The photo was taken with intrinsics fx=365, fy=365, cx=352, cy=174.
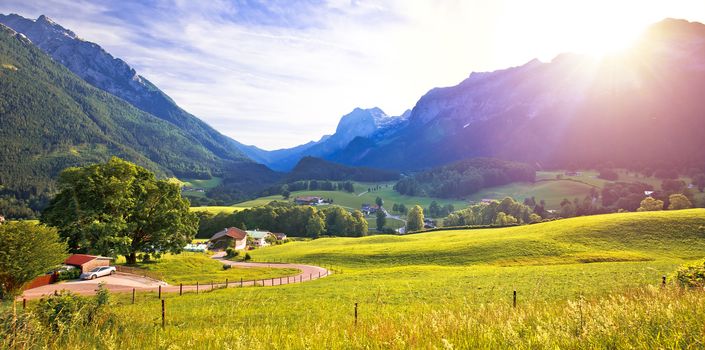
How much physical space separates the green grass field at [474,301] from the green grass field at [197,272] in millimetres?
11415

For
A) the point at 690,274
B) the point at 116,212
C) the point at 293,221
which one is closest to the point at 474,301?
the point at 690,274

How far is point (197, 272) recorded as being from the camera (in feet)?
180

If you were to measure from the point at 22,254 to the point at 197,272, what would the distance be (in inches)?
895

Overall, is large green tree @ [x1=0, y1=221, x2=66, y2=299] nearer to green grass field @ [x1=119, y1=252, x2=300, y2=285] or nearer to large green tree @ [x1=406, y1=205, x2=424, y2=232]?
green grass field @ [x1=119, y1=252, x2=300, y2=285]

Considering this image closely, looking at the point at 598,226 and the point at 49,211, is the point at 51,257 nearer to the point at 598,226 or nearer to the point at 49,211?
the point at 49,211

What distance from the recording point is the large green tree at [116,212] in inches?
1896

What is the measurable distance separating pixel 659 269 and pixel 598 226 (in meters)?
26.4

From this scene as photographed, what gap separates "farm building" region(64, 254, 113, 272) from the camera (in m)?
48.2

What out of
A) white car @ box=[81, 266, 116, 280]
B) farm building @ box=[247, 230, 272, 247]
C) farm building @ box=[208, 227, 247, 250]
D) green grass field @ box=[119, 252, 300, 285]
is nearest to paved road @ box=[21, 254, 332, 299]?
white car @ box=[81, 266, 116, 280]

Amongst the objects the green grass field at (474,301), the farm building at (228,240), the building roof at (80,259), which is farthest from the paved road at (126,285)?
the farm building at (228,240)

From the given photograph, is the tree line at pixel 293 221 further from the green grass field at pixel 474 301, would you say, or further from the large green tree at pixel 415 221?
the green grass field at pixel 474 301

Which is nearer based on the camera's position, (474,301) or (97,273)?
(474,301)

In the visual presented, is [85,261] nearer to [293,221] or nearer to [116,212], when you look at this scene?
[116,212]

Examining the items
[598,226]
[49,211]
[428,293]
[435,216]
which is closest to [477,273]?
[428,293]
